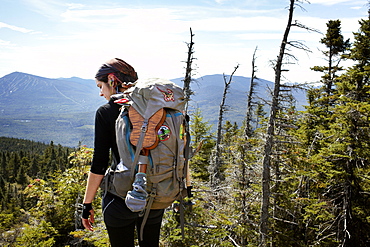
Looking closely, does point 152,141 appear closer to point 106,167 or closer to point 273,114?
point 106,167

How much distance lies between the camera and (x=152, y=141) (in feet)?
6.49

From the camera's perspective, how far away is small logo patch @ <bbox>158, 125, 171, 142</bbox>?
203 cm

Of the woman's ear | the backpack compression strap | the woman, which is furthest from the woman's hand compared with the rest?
the woman's ear

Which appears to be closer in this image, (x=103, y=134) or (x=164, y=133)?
(x=164, y=133)

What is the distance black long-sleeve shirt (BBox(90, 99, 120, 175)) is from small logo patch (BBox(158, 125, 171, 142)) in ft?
1.48

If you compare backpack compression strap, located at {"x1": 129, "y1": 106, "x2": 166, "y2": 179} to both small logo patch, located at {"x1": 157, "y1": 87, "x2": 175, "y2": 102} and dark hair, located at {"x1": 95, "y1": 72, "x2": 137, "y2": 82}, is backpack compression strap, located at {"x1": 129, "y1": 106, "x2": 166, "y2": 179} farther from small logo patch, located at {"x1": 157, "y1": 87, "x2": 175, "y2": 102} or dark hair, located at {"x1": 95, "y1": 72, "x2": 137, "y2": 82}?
dark hair, located at {"x1": 95, "y1": 72, "x2": 137, "y2": 82}

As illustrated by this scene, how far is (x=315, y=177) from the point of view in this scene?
38.9 feet

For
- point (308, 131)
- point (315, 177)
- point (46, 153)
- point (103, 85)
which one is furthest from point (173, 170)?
point (46, 153)

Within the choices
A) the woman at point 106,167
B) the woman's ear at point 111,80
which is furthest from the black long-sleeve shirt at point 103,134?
the woman's ear at point 111,80

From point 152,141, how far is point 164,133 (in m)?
0.12

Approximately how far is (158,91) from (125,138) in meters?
0.44

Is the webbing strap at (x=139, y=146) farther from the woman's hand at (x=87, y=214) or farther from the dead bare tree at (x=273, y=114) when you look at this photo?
the dead bare tree at (x=273, y=114)

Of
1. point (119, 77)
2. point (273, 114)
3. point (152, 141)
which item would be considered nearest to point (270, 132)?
point (273, 114)

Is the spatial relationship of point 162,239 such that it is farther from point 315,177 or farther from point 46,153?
point 46,153
